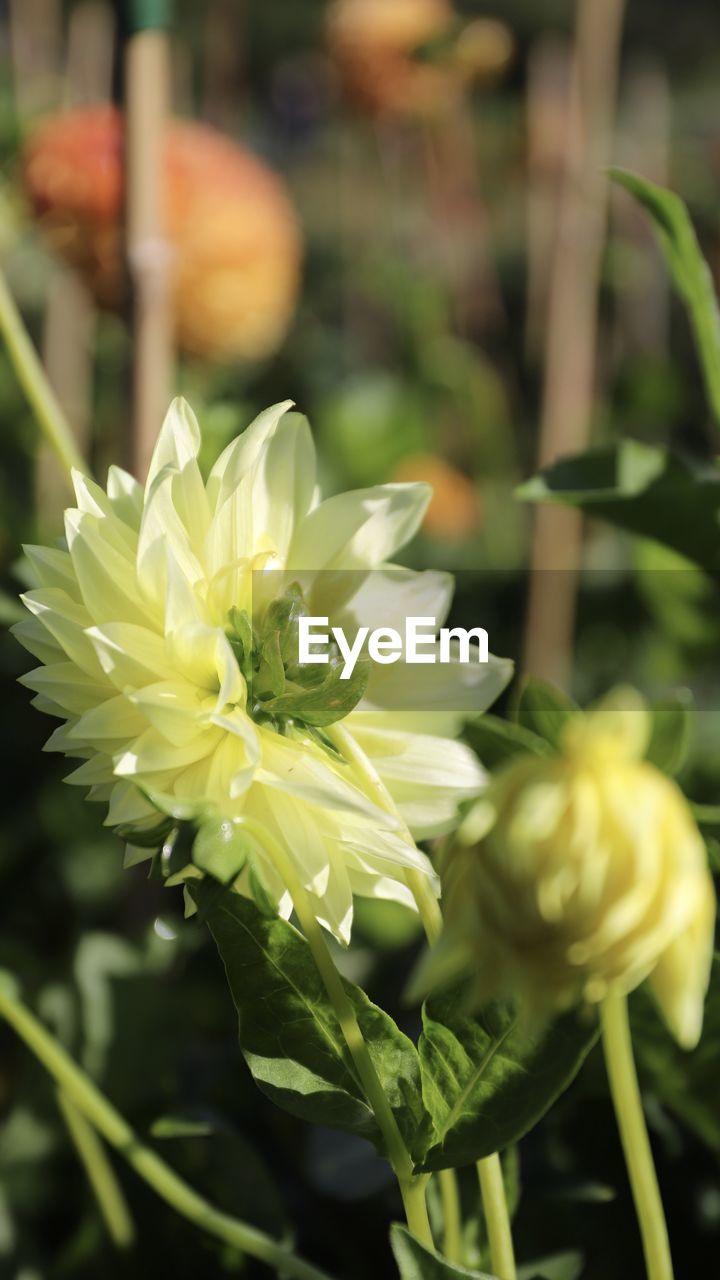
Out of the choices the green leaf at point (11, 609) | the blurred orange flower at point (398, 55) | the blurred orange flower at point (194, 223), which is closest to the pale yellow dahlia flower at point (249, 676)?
the green leaf at point (11, 609)

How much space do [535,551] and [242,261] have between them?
1.11 ft

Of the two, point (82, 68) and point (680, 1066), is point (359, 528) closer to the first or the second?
point (680, 1066)

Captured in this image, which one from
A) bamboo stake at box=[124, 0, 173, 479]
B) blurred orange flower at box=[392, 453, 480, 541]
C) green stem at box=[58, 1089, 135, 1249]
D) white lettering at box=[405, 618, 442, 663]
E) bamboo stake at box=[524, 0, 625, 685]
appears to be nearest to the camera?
white lettering at box=[405, 618, 442, 663]

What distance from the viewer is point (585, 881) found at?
0.19m

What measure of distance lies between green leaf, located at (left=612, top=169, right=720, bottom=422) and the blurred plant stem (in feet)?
0.55

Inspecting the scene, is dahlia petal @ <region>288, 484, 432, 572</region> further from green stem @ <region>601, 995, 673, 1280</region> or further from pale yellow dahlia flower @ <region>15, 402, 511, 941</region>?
green stem @ <region>601, 995, 673, 1280</region>

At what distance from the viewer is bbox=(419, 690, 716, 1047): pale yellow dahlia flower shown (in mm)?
186

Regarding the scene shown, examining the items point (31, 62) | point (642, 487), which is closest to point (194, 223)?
point (642, 487)

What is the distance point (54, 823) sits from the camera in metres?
0.89

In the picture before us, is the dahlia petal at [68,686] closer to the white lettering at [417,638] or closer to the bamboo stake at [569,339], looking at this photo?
the white lettering at [417,638]

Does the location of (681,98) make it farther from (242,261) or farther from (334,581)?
(334,581)

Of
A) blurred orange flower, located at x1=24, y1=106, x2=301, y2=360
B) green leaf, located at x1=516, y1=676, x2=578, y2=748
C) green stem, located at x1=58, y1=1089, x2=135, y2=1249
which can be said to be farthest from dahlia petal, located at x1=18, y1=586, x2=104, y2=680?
blurred orange flower, located at x1=24, y1=106, x2=301, y2=360

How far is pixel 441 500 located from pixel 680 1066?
0.90m

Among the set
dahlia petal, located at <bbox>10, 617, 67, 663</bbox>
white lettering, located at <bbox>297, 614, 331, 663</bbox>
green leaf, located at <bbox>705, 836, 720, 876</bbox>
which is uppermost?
dahlia petal, located at <bbox>10, 617, 67, 663</bbox>
